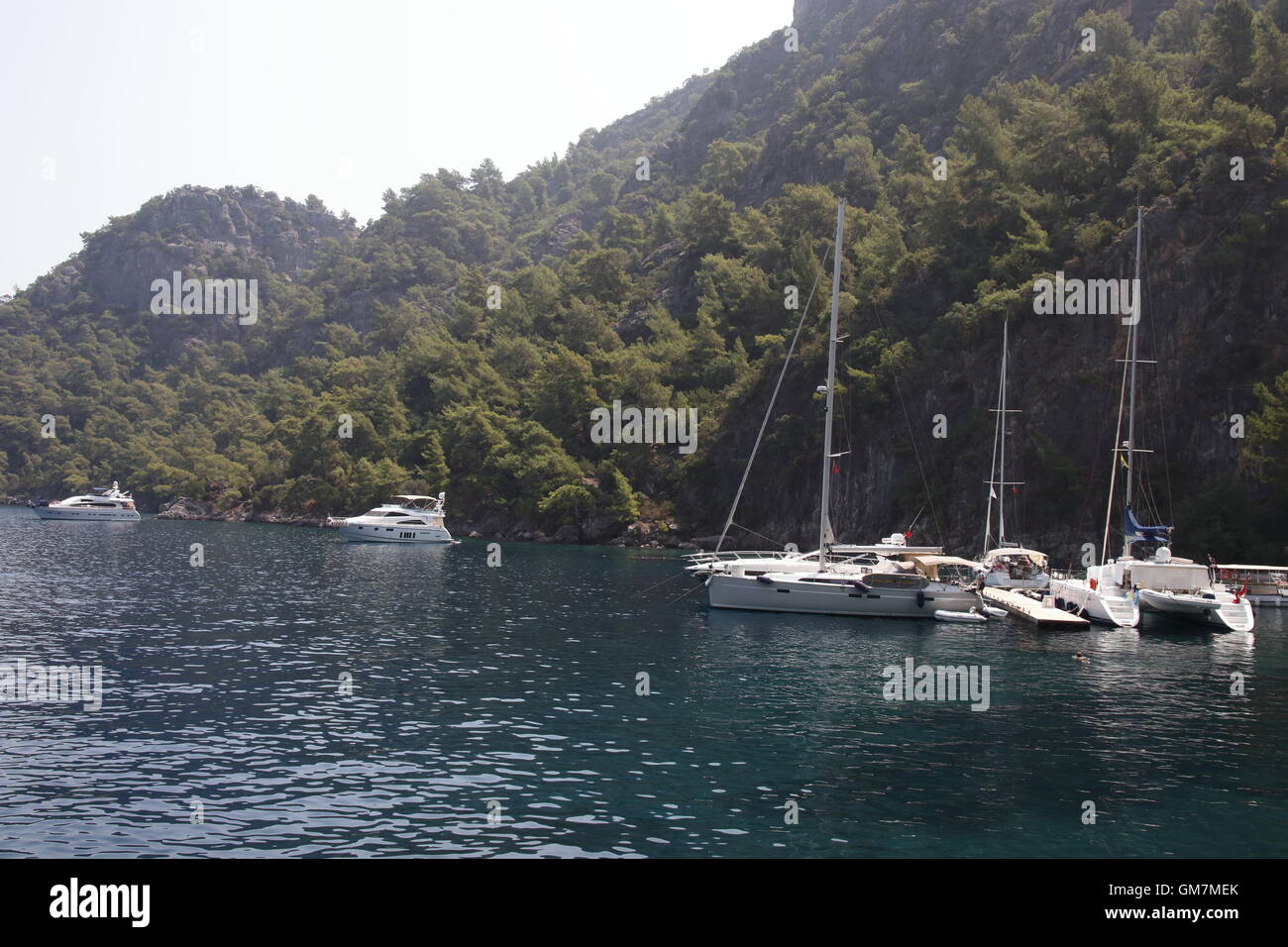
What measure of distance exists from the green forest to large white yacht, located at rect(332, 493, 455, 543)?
481 inches

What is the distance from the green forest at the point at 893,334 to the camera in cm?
7256

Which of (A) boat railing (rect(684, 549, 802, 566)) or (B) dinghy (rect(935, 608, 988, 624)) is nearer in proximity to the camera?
(B) dinghy (rect(935, 608, 988, 624))

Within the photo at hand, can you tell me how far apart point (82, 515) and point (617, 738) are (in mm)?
129439

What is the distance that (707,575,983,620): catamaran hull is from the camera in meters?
45.8

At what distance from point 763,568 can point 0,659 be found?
1291 inches

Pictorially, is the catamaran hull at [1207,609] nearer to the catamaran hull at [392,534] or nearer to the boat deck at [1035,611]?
the boat deck at [1035,611]

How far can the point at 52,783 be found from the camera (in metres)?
18.2

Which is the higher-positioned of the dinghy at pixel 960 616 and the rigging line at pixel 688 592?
the dinghy at pixel 960 616

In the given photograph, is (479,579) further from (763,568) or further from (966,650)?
(966,650)

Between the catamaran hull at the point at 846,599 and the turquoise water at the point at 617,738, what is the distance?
1495 millimetres

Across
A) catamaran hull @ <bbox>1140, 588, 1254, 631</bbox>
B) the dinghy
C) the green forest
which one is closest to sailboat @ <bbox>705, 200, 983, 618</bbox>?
the dinghy

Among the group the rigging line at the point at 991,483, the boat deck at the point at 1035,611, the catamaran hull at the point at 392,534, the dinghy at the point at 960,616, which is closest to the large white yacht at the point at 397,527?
the catamaran hull at the point at 392,534

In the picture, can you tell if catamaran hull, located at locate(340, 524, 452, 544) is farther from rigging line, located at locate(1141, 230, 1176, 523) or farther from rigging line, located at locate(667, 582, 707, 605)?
rigging line, located at locate(1141, 230, 1176, 523)

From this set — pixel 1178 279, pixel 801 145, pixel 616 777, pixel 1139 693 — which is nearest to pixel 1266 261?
pixel 1178 279
